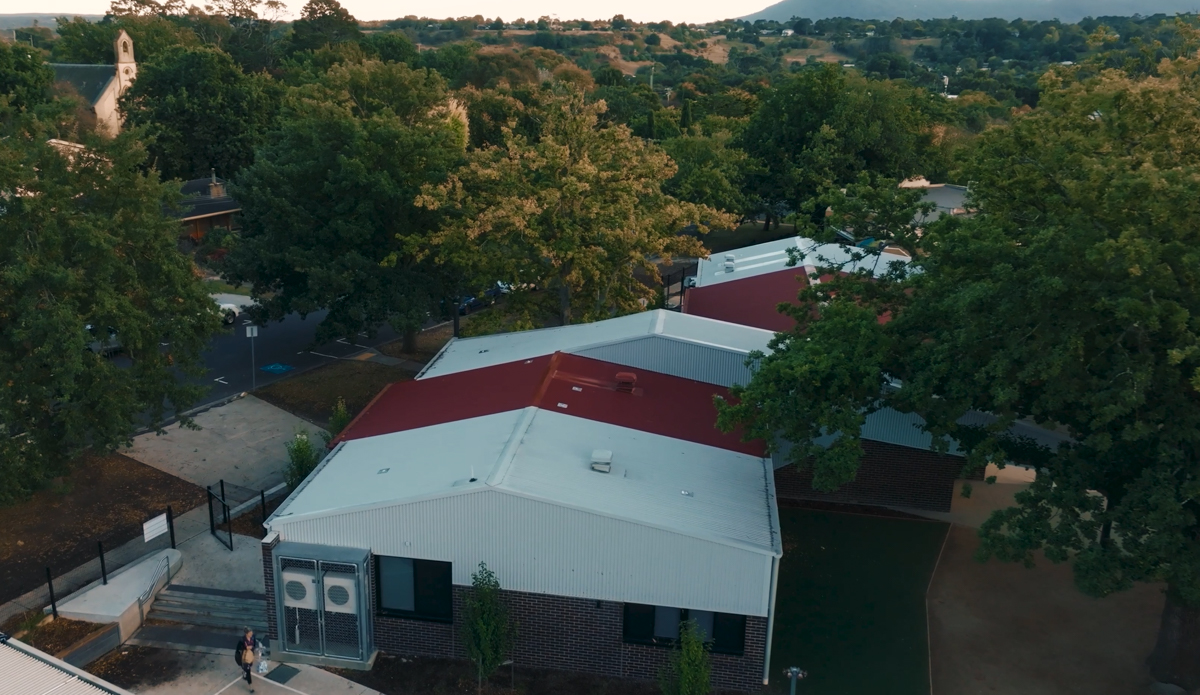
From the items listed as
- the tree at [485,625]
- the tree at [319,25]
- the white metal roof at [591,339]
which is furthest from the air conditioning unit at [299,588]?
the tree at [319,25]

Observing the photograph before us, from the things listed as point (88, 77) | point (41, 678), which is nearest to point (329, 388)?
point (41, 678)

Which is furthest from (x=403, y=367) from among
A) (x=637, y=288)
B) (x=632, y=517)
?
(x=632, y=517)

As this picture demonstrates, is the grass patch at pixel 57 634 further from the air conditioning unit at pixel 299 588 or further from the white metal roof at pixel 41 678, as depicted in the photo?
the white metal roof at pixel 41 678

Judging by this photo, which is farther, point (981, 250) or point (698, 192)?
point (698, 192)

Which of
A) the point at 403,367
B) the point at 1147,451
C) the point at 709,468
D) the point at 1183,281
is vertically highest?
the point at 1183,281

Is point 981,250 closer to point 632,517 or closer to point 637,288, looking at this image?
point 632,517
